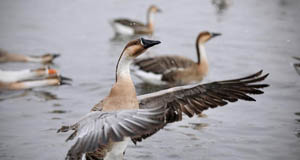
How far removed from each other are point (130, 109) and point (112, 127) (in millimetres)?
449

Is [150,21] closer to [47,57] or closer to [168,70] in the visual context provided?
[47,57]

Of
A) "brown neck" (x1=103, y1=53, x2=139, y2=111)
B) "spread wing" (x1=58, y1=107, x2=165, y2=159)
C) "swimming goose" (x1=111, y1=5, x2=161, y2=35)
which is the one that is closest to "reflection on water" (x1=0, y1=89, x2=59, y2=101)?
"brown neck" (x1=103, y1=53, x2=139, y2=111)

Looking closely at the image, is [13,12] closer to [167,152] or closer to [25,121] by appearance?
[25,121]

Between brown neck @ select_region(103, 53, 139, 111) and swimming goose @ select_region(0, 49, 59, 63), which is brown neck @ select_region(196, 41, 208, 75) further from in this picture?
brown neck @ select_region(103, 53, 139, 111)

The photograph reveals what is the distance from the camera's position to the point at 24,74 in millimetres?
9430

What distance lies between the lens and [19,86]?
30.1ft

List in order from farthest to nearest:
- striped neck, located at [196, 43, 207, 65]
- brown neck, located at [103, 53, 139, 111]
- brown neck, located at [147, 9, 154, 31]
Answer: brown neck, located at [147, 9, 154, 31]
striped neck, located at [196, 43, 207, 65]
brown neck, located at [103, 53, 139, 111]

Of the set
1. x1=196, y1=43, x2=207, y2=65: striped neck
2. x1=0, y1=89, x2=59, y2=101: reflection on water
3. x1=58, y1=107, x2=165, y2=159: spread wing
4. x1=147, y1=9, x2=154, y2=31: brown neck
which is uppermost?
x1=147, y1=9, x2=154, y2=31: brown neck

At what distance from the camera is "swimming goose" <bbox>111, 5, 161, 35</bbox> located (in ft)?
46.4

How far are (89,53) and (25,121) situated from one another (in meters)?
4.82

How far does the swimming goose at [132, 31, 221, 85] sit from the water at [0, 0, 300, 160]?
1.17 ft

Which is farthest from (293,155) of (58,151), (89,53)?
(89,53)

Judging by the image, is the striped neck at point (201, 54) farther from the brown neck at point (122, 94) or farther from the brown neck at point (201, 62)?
the brown neck at point (122, 94)

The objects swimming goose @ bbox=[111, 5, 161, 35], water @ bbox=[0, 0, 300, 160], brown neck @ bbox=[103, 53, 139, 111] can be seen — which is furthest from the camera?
swimming goose @ bbox=[111, 5, 161, 35]
